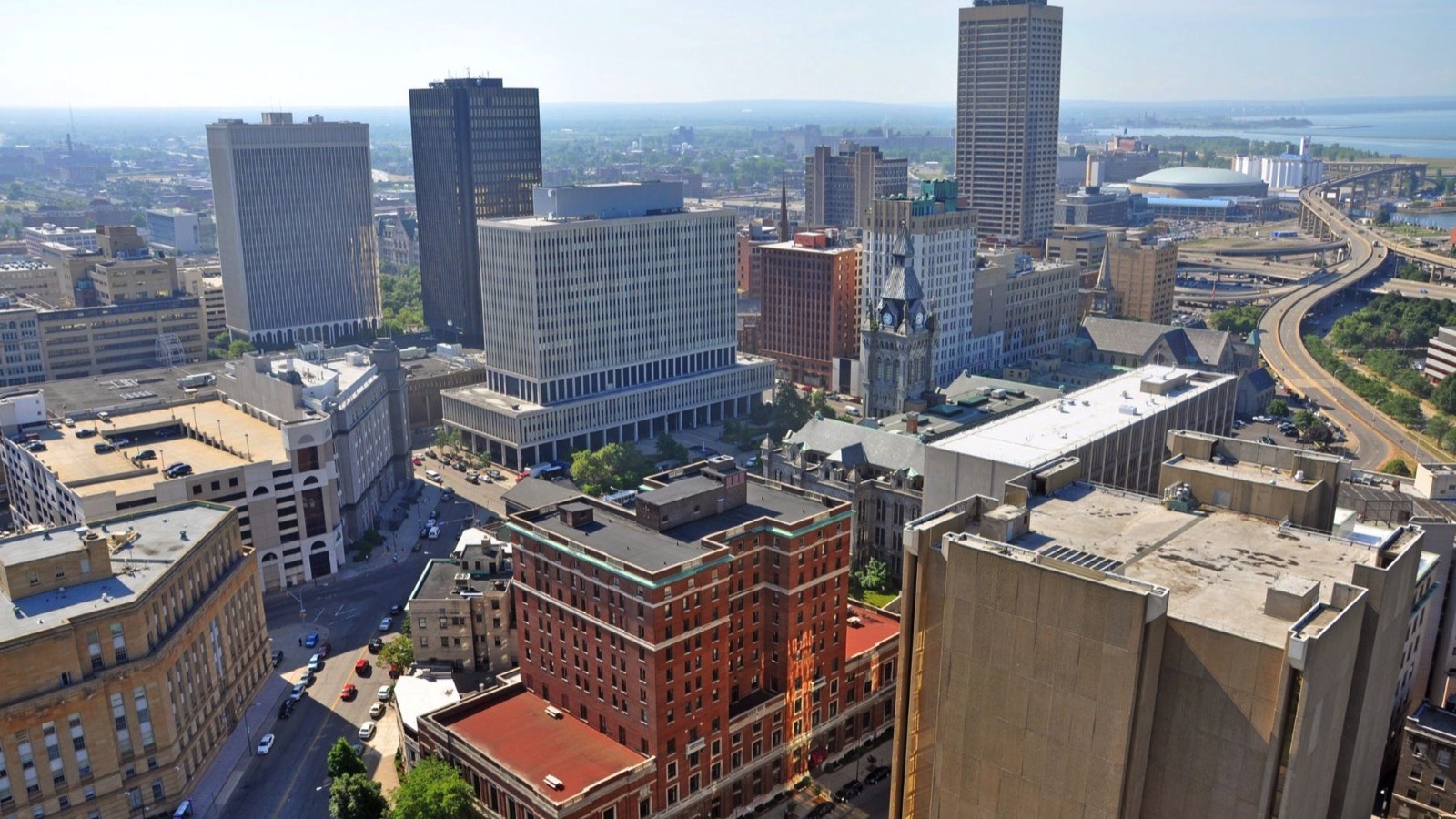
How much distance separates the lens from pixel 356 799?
4168 inches

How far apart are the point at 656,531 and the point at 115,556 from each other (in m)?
60.6

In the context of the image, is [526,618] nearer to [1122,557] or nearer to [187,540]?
[187,540]

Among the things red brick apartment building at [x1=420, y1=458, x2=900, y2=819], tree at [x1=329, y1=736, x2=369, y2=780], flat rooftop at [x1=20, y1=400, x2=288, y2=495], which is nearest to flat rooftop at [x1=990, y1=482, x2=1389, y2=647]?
red brick apartment building at [x1=420, y1=458, x2=900, y2=819]

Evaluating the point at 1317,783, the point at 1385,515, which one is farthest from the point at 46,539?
the point at 1385,515

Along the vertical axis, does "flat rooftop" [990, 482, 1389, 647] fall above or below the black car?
above

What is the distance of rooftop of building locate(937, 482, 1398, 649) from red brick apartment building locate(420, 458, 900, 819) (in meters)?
36.6

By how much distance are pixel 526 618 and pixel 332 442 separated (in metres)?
69.4

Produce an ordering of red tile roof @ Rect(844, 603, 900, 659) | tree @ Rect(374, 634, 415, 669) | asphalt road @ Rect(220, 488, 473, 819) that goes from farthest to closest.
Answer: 1. tree @ Rect(374, 634, 415, 669)
2. red tile roof @ Rect(844, 603, 900, 659)
3. asphalt road @ Rect(220, 488, 473, 819)

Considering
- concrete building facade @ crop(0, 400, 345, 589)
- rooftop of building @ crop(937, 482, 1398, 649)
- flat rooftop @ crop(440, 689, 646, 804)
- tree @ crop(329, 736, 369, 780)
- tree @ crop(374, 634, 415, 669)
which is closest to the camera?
rooftop of building @ crop(937, 482, 1398, 649)

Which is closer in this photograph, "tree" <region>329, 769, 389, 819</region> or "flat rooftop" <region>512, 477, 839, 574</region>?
"flat rooftop" <region>512, 477, 839, 574</region>

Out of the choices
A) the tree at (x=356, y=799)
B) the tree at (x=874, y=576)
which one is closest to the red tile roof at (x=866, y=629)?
the tree at (x=874, y=576)

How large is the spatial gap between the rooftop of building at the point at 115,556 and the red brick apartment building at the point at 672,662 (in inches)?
1349

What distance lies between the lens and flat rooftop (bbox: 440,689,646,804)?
101m

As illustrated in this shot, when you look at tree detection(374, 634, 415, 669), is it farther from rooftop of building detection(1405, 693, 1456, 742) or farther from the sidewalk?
rooftop of building detection(1405, 693, 1456, 742)
